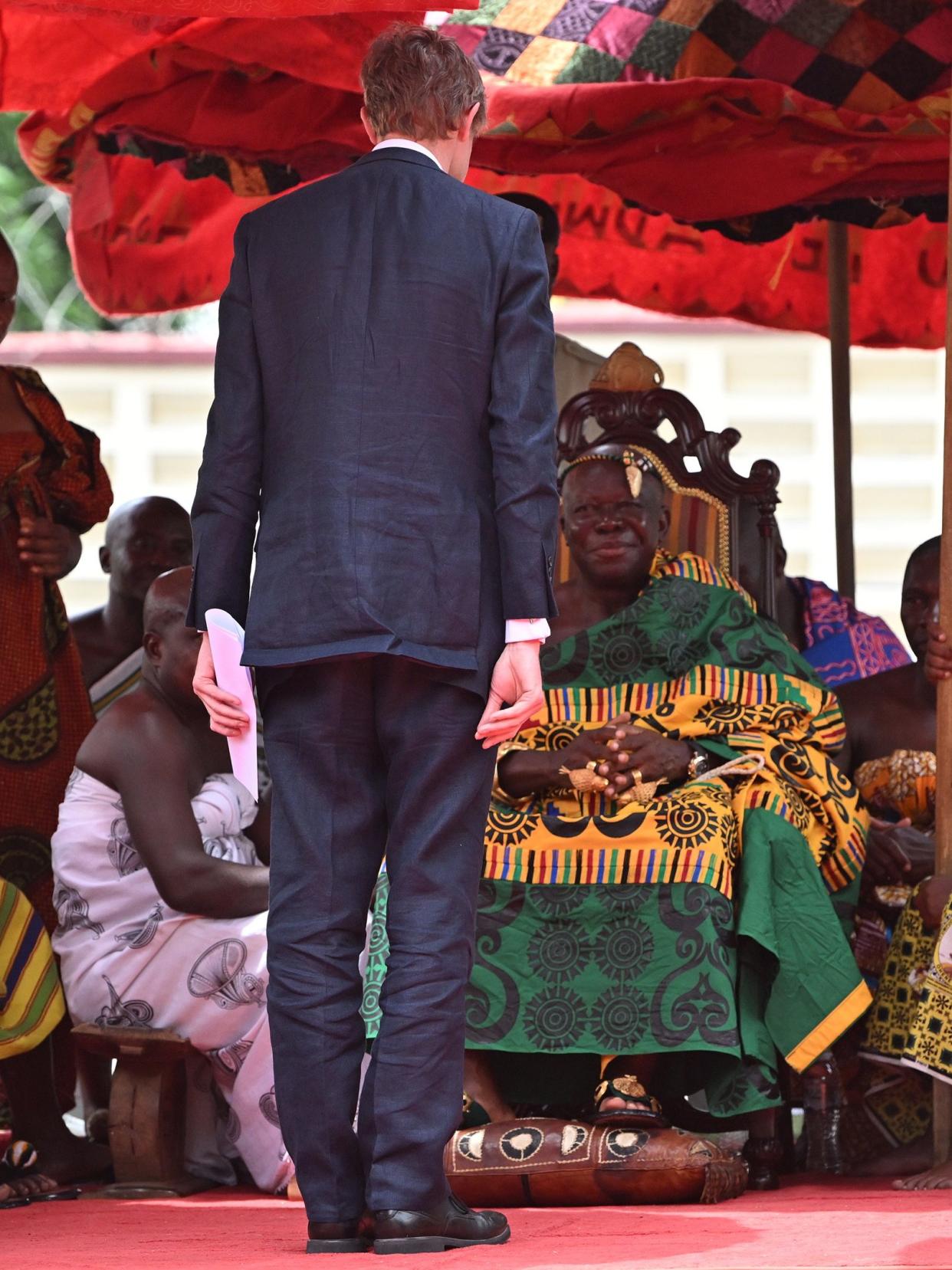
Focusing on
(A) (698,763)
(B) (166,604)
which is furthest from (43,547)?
(A) (698,763)

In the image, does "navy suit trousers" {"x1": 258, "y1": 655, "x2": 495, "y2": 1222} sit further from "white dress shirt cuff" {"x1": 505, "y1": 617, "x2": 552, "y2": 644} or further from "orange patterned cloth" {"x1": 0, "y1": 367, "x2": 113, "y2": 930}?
"orange patterned cloth" {"x1": 0, "y1": 367, "x2": 113, "y2": 930}

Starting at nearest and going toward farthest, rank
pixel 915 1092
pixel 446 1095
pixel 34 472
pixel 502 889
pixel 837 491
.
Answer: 1. pixel 446 1095
2. pixel 502 889
3. pixel 915 1092
4. pixel 34 472
5. pixel 837 491

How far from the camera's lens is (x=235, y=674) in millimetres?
3305

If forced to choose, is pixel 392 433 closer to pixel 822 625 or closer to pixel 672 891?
pixel 672 891

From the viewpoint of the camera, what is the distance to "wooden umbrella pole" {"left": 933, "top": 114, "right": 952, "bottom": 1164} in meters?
4.49

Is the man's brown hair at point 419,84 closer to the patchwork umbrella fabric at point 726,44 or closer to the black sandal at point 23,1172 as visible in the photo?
the patchwork umbrella fabric at point 726,44

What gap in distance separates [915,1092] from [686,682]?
3.97 ft

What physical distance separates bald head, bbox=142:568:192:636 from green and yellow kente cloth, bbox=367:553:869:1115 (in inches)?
37.5

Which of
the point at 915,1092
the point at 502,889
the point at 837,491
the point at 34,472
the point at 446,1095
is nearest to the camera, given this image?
the point at 446,1095

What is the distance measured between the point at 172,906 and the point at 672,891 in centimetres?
123

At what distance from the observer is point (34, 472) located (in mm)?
5535

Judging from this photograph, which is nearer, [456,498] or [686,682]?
[456,498]

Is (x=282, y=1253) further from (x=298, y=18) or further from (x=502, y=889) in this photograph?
(x=298, y=18)

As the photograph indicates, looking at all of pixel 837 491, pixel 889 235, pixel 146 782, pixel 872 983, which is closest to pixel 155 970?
pixel 146 782
